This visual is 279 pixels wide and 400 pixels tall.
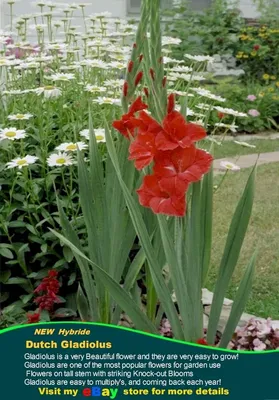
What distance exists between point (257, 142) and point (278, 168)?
1.09m

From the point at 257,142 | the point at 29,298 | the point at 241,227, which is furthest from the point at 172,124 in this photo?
the point at 257,142

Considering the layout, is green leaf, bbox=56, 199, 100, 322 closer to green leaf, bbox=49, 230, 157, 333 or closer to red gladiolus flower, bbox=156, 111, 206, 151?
green leaf, bbox=49, 230, 157, 333

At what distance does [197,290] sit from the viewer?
209 centimetres

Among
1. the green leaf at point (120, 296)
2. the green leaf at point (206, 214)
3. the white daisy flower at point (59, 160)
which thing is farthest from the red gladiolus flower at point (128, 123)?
the white daisy flower at point (59, 160)

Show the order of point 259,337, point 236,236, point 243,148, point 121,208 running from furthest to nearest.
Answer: point 243,148, point 259,337, point 121,208, point 236,236

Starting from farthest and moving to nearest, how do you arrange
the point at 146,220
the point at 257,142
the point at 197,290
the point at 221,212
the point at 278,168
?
the point at 257,142 → the point at 278,168 → the point at 221,212 → the point at 146,220 → the point at 197,290

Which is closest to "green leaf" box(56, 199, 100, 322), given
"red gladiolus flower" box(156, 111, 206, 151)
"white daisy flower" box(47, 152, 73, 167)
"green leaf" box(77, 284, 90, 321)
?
"green leaf" box(77, 284, 90, 321)

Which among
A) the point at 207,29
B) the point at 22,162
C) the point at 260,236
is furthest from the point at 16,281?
the point at 207,29

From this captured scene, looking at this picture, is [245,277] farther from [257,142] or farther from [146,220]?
[257,142]

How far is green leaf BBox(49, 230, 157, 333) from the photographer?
204 cm

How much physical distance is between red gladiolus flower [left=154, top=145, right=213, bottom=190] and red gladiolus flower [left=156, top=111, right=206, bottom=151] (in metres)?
0.02

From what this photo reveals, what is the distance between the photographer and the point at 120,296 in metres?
2.10

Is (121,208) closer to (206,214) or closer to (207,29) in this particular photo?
(206,214)

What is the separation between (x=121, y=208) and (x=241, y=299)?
48 cm
